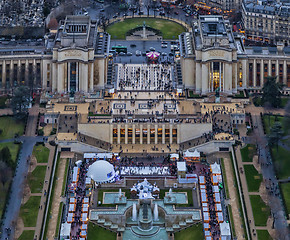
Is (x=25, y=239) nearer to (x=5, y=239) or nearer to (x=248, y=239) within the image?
(x=5, y=239)

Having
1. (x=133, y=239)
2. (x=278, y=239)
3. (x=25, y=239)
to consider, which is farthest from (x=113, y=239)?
(x=278, y=239)

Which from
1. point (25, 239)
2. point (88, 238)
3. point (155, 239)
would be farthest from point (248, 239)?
point (25, 239)

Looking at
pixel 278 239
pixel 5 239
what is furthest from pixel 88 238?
pixel 278 239

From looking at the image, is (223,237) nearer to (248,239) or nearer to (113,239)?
(248,239)

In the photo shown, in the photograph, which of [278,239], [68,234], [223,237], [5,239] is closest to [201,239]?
[223,237]

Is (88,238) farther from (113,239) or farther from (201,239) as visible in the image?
(201,239)

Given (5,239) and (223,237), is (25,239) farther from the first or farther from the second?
(223,237)
